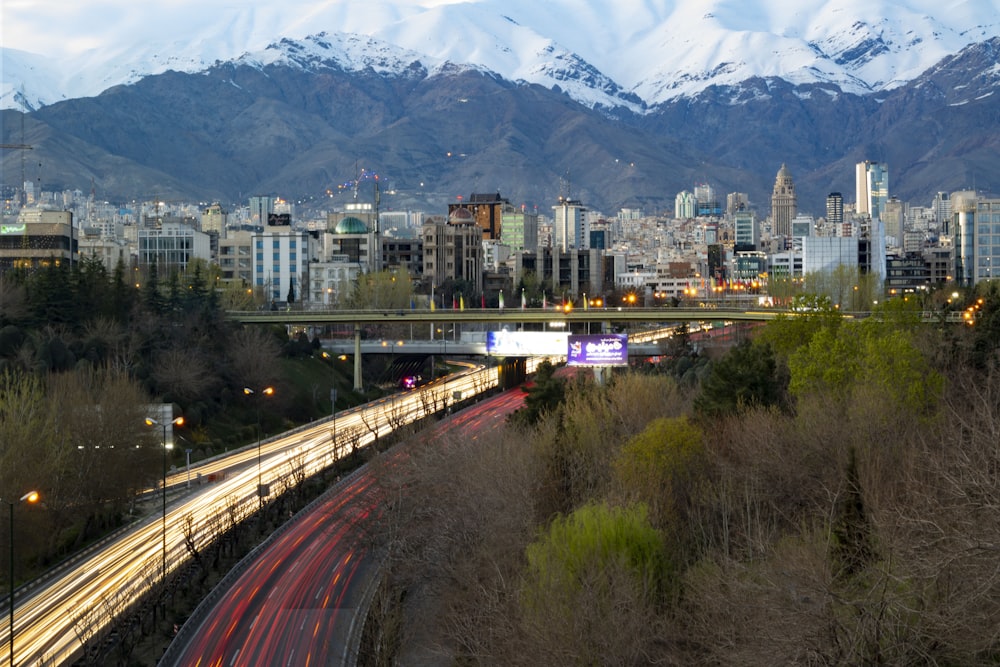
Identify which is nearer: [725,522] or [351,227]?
[725,522]

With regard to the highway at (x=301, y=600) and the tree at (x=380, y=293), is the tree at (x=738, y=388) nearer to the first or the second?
the highway at (x=301, y=600)

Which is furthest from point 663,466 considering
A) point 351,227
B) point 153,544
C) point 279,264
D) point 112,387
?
point 351,227

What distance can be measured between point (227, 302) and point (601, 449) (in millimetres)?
75845

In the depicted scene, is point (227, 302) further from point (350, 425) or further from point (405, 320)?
point (350, 425)

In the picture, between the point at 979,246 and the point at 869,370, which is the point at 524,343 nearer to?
the point at 869,370

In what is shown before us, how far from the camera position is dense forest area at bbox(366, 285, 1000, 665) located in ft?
95.4

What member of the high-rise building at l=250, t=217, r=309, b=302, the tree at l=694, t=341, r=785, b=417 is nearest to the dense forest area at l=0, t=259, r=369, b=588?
the tree at l=694, t=341, r=785, b=417

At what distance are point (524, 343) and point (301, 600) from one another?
48.1 meters

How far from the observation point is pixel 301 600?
45.6 meters

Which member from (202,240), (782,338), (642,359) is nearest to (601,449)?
(782,338)

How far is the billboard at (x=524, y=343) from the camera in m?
90.8

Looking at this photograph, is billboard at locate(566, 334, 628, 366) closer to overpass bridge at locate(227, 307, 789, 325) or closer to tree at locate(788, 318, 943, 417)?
tree at locate(788, 318, 943, 417)

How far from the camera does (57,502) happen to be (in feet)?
181

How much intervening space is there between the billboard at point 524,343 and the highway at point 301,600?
104ft
